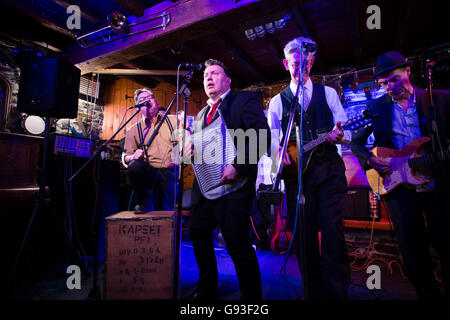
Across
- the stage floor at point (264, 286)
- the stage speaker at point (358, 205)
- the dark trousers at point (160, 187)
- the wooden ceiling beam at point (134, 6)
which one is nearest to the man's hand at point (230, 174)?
the stage floor at point (264, 286)

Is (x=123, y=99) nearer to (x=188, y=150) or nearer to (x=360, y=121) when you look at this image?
(x=188, y=150)

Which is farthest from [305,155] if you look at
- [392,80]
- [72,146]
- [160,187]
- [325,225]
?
[72,146]

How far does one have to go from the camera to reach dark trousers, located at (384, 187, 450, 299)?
1865 mm

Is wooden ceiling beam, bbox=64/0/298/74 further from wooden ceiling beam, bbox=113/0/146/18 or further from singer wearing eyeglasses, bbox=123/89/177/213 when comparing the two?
singer wearing eyeglasses, bbox=123/89/177/213

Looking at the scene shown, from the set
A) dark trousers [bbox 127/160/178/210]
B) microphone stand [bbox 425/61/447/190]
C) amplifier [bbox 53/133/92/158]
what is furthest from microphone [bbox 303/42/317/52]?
amplifier [bbox 53/133/92/158]

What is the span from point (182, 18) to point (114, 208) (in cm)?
338

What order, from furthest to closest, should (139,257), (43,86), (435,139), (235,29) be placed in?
(235,29)
(43,86)
(139,257)
(435,139)

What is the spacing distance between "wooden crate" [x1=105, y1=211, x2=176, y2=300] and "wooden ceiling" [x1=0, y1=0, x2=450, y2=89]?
2.93 metres

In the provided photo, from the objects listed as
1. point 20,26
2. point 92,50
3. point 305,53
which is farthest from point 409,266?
point 20,26

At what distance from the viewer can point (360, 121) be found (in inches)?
94.7

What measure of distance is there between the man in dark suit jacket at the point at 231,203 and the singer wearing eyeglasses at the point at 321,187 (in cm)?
30

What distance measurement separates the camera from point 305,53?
176cm

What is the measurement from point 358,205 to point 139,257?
156 inches
